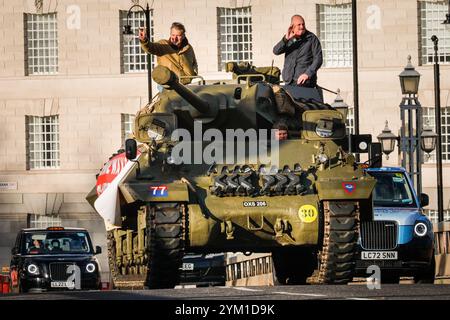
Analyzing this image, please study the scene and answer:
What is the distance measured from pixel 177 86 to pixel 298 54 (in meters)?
3.54

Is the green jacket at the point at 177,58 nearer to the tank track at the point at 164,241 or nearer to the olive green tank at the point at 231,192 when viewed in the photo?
the olive green tank at the point at 231,192

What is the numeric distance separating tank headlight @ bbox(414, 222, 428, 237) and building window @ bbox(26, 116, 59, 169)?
41345 millimetres

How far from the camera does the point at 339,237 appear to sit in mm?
26484

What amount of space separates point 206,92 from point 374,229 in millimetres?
5199

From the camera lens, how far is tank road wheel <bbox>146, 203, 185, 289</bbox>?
1038 inches

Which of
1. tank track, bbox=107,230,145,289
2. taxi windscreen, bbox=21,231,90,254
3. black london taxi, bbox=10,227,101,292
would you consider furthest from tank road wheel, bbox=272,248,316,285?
taxi windscreen, bbox=21,231,90,254

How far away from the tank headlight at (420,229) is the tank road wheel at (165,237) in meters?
6.68

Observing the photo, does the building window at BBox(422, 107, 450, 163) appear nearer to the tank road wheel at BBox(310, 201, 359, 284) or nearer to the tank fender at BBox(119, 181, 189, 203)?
the tank road wheel at BBox(310, 201, 359, 284)

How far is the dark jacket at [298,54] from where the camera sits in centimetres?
3009

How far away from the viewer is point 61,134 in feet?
238

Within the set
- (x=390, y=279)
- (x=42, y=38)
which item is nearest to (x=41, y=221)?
(x=42, y=38)

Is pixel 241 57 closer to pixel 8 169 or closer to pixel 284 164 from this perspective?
pixel 8 169
